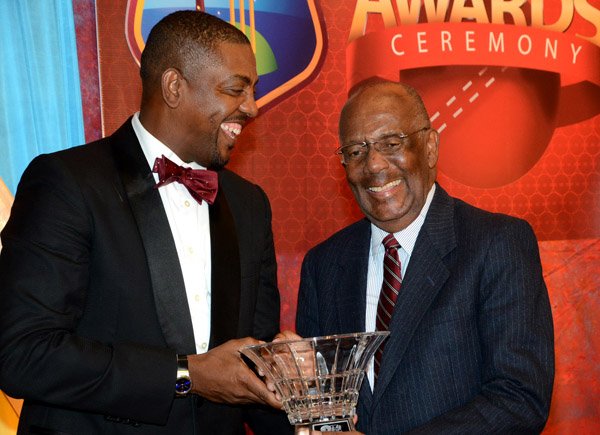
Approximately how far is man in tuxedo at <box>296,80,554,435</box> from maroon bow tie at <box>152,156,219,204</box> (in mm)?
538

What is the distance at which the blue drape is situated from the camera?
13.3 ft

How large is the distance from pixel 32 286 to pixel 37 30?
2288 mm

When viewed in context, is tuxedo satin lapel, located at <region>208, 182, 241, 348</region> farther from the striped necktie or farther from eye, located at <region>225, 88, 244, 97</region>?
the striped necktie

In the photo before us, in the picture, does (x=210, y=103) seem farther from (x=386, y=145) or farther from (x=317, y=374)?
(x=317, y=374)

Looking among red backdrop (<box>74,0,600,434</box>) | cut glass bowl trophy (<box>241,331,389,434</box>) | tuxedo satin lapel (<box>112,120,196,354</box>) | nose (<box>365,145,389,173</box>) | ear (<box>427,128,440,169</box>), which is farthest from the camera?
red backdrop (<box>74,0,600,434</box>)

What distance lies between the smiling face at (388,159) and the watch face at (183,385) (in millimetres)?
933

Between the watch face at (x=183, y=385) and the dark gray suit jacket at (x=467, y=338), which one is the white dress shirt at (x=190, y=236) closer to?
the watch face at (x=183, y=385)

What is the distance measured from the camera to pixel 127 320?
230cm

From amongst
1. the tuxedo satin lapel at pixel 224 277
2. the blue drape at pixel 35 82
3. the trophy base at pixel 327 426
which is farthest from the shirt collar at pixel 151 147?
the blue drape at pixel 35 82

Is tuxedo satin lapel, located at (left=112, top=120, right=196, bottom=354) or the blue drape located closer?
tuxedo satin lapel, located at (left=112, top=120, right=196, bottom=354)

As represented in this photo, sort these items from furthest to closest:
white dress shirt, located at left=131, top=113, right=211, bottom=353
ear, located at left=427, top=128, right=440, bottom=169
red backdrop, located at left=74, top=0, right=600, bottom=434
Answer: red backdrop, located at left=74, top=0, right=600, bottom=434
ear, located at left=427, top=128, right=440, bottom=169
white dress shirt, located at left=131, top=113, right=211, bottom=353

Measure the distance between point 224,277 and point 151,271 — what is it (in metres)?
0.25

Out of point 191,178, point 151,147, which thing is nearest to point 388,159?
point 191,178

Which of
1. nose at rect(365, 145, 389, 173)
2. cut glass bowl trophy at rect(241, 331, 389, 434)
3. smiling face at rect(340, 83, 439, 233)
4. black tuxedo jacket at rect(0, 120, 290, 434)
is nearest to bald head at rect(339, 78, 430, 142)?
smiling face at rect(340, 83, 439, 233)
